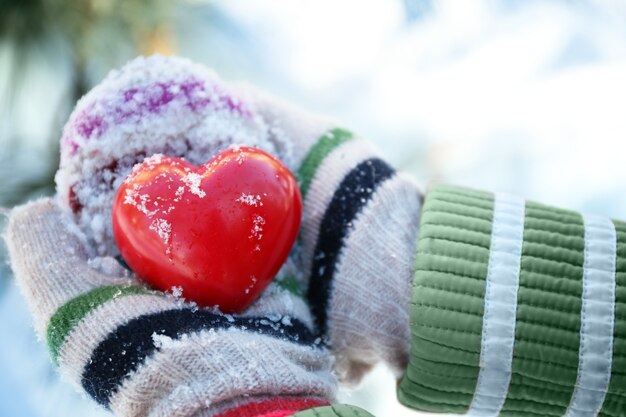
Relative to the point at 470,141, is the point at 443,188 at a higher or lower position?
lower

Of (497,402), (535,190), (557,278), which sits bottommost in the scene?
(497,402)

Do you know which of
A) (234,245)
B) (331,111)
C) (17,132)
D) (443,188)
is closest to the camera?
(234,245)

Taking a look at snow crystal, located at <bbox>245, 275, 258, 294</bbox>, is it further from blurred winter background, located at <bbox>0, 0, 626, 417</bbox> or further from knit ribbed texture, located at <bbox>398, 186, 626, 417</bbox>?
blurred winter background, located at <bbox>0, 0, 626, 417</bbox>

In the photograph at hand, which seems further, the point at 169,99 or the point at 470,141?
the point at 470,141

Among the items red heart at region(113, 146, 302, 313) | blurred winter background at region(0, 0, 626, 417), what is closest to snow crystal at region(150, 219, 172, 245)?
red heart at region(113, 146, 302, 313)

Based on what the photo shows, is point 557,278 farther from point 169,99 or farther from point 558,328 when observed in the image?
point 169,99

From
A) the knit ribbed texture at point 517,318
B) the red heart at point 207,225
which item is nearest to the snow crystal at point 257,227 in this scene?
the red heart at point 207,225

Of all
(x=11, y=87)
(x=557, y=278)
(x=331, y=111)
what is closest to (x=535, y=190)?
(x=331, y=111)

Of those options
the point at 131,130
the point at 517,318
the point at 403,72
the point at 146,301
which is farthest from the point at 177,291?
the point at 403,72

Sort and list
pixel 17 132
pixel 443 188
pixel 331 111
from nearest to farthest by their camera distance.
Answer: pixel 443 188 → pixel 17 132 → pixel 331 111
